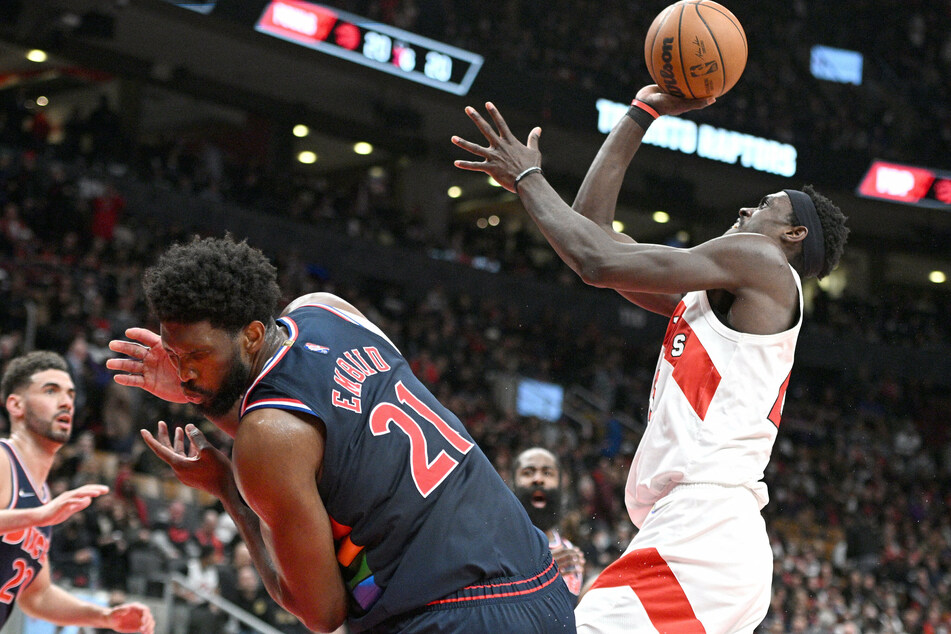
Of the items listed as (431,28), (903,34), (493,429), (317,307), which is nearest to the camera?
(317,307)

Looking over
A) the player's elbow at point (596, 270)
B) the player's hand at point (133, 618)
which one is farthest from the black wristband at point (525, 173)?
the player's hand at point (133, 618)

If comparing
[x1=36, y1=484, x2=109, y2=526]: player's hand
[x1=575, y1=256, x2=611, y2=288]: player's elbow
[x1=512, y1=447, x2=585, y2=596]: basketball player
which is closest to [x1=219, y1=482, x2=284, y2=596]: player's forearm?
[x1=36, y1=484, x2=109, y2=526]: player's hand

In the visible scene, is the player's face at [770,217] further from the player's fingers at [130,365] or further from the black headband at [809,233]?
the player's fingers at [130,365]

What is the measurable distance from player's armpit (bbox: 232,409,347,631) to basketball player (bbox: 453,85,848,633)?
1011 millimetres

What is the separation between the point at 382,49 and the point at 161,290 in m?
16.1

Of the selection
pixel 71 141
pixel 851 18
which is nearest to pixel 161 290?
pixel 71 141

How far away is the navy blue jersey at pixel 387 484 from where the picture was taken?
2.42 meters

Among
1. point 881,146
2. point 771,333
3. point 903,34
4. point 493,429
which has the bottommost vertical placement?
point 493,429

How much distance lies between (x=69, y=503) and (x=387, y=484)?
6.25ft

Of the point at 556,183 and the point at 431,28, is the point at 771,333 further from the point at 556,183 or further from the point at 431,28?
the point at 556,183

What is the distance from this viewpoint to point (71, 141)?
1717 centimetres

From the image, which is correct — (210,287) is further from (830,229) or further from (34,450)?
(34,450)

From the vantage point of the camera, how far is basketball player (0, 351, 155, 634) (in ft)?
15.5

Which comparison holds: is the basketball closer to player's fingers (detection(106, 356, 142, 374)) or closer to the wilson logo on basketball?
the wilson logo on basketball
